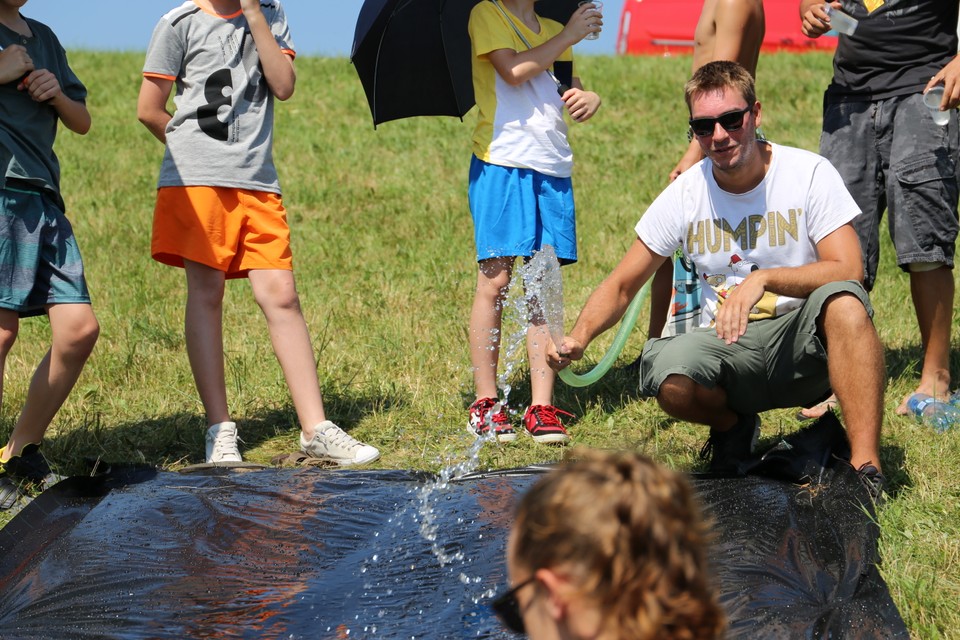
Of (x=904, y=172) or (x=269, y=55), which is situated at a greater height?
(x=269, y=55)

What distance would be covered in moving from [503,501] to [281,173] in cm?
673

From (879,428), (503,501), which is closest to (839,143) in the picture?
(879,428)

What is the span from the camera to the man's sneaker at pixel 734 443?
3.84 metres

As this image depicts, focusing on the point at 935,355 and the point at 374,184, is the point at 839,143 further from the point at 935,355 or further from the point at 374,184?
the point at 374,184

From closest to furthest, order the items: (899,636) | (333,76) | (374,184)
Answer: (899,636), (374,184), (333,76)

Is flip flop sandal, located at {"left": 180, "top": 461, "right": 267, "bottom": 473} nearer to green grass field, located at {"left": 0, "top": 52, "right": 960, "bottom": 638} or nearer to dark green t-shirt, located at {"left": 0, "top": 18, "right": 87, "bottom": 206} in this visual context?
green grass field, located at {"left": 0, "top": 52, "right": 960, "bottom": 638}

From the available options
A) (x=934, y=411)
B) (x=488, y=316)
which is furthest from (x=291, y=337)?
(x=934, y=411)

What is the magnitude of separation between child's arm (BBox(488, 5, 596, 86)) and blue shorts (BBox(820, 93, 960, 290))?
4.16 ft

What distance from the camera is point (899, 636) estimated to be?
2.54 metres

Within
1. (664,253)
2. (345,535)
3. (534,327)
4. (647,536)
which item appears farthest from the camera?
(534,327)

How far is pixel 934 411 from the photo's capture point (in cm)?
434

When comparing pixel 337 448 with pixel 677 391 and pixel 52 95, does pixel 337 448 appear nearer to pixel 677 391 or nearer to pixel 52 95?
pixel 677 391

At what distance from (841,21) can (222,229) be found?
8.94 ft

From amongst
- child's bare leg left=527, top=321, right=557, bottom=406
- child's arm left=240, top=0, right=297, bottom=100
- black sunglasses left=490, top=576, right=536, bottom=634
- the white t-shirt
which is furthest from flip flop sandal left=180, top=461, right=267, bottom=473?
black sunglasses left=490, top=576, right=536, bottom=634
